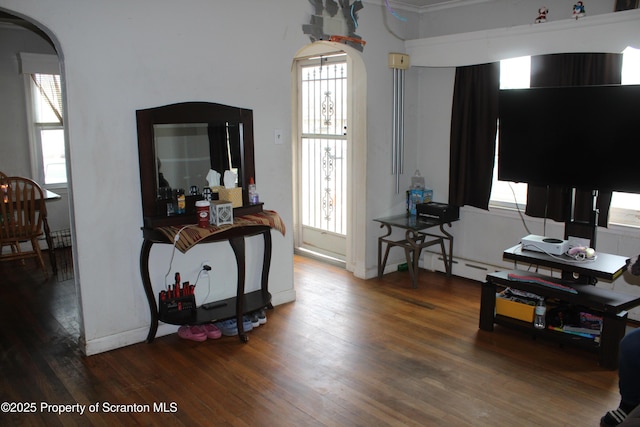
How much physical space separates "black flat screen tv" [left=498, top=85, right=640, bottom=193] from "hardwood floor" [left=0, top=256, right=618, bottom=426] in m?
1.11

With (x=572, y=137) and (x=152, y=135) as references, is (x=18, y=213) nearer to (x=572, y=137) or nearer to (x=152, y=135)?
(x=152, y=135)

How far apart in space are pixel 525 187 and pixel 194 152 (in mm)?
2706

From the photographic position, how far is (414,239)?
471cm

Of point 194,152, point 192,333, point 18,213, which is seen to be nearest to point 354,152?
point 194,152

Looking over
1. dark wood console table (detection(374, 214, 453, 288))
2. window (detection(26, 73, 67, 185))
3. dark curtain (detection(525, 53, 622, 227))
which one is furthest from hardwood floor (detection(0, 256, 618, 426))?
window (detection(26, 73, 67, 185))

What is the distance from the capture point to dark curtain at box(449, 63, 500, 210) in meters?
4.46

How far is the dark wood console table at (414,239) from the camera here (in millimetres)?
4555

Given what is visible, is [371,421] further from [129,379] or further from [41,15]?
[41,15]

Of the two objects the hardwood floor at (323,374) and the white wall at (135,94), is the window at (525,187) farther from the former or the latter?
the white wall at (135,94)

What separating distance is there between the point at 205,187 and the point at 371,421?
1879mm

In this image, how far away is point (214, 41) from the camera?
3596mm

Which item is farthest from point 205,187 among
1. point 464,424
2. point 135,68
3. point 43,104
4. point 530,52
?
point 43,104

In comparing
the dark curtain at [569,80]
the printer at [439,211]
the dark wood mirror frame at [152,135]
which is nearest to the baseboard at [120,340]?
the dark wood mirror frame at [152,135]

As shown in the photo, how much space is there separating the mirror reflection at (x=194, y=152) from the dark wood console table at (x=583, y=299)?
1.95 m
